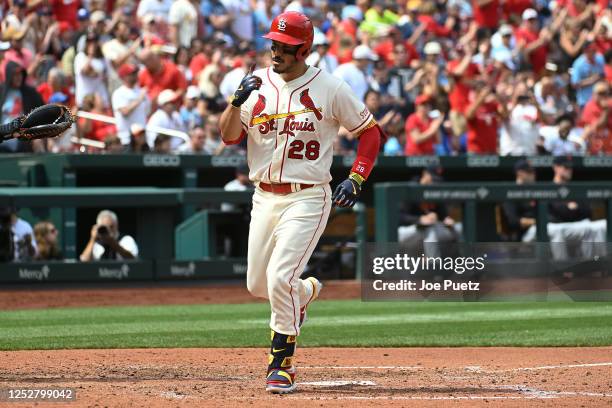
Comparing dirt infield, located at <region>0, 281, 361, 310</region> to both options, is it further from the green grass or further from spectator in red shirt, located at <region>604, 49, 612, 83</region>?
spectator in red shirt, located at <region>604, 49, 612, 83</region>

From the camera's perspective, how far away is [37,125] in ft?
22.2

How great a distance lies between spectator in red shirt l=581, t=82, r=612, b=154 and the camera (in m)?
17.7

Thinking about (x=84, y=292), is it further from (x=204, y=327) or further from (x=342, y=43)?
(x=342, y=43)

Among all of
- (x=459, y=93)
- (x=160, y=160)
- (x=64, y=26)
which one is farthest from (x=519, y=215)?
(x=64, y=26)

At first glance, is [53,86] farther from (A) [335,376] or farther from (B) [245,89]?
(B) [245,89]

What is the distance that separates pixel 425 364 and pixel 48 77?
8714 millimetres

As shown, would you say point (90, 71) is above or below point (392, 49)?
below

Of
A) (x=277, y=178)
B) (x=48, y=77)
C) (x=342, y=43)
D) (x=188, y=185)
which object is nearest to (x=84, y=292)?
(x=188, y=185)

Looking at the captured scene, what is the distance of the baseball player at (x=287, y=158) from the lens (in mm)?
6484

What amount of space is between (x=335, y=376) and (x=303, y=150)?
1438 millimetres

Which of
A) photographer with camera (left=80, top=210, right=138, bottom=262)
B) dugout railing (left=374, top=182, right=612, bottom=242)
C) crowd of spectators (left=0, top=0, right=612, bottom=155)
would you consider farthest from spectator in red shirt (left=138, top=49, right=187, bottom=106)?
dugout railing (left=374, top=182, right=612, bottom=242)

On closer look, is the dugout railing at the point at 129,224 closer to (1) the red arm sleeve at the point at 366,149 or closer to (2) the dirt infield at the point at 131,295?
(2) the dirt infield at the point at 131,295

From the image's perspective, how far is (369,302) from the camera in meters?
12.7

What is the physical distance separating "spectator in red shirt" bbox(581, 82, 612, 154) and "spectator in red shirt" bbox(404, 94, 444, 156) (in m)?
2.89
